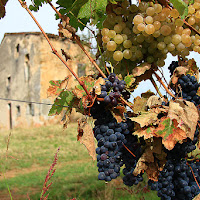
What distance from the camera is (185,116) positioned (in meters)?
0.99

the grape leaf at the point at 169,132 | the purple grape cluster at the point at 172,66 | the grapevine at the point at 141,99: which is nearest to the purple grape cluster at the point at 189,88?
the grapevine at the point at 141,99

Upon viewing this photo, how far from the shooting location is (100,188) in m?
3.98

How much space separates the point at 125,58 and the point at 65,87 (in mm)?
293

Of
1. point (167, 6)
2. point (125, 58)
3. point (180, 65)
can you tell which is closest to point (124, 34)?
point (125, 58)

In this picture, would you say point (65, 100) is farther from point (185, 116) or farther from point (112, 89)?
point (185, 116)

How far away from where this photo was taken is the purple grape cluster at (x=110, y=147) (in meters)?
1.07

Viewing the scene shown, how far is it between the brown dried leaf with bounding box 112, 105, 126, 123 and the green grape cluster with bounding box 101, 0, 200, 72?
212 mm

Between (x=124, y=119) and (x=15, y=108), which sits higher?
(x=15, y=108)

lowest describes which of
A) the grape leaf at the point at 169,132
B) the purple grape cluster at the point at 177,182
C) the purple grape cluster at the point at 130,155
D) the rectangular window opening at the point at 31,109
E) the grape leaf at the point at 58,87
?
the purple grape cluster at the point at 177,182

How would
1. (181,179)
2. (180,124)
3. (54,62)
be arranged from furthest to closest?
(54,62) → (181,179) → (180,124)

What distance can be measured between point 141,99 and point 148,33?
264mm

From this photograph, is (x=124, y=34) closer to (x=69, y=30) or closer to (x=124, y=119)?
(x=69, y=30)

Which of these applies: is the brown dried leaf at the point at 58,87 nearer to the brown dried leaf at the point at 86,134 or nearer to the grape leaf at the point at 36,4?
the brown dried leaf at the point at 86,134

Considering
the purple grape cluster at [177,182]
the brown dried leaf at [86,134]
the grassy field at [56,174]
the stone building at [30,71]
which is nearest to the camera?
the brown dried leaf at [86,134]
